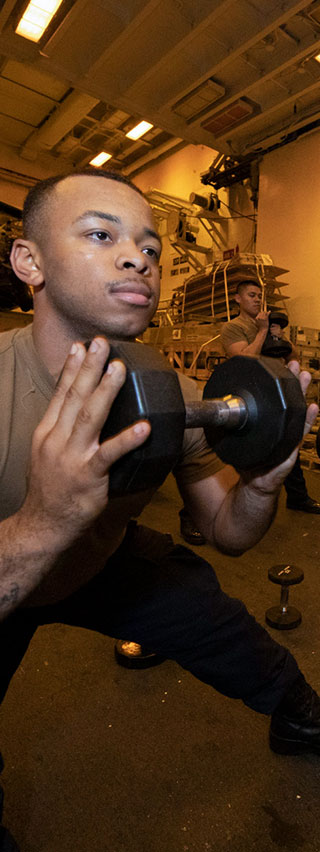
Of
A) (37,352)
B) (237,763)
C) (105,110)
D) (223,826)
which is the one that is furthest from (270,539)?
(105,110)

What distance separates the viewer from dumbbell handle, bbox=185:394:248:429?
58 centimetres

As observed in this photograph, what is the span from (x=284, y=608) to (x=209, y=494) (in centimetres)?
90

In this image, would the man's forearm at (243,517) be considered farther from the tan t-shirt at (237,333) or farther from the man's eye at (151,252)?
the tan t-shirt at (237,333)

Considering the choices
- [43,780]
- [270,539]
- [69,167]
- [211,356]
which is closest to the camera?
[43,780]

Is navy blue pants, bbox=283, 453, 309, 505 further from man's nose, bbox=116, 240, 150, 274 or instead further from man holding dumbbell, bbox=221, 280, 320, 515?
man's nose, bbox=116, 240, 150, 274

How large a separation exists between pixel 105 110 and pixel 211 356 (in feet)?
15.5

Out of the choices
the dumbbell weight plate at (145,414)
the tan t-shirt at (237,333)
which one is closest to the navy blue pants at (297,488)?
the tan t-shirt at (237,333)

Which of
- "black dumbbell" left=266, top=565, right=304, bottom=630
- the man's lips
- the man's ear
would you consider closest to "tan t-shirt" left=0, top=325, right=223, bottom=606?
the man's ear

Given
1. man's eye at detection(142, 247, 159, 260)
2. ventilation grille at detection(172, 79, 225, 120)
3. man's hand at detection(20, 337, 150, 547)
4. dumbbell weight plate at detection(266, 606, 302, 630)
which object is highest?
ventilation grille at detection(172, 79, 225, 120)

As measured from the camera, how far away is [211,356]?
4301 millimetres

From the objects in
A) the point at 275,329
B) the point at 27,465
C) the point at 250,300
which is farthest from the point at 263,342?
the point at 27,465

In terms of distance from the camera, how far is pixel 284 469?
2.51 ft

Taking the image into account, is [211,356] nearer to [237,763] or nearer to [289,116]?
[289,116]

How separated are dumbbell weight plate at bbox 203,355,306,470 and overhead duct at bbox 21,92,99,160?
255 inches
